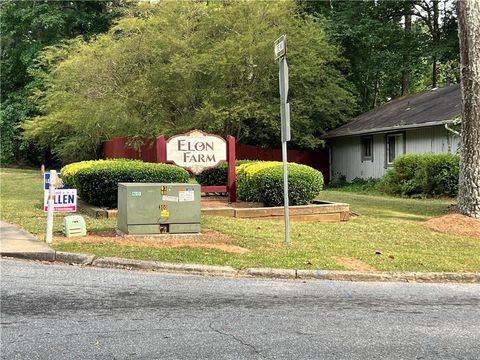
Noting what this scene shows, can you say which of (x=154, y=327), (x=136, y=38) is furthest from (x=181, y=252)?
(x=136, y=38)

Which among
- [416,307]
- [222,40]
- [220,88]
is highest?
[222,40]

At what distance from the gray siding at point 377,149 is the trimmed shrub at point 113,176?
11560mm

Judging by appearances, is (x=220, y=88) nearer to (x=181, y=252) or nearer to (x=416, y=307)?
(x=181, y=252)

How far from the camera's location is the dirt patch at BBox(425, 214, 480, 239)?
10.8 m

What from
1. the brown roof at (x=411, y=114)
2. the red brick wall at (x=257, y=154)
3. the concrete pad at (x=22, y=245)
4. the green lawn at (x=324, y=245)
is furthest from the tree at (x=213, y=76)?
the concrete pad at (x=22, y=245)

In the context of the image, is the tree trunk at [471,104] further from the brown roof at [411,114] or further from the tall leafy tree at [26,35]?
the tall leafy tree at [26,35]

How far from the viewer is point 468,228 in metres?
11.0

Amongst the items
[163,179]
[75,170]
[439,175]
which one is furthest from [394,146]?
[75,170]

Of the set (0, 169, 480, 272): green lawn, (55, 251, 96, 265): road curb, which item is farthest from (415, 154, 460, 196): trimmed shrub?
(55, 251, 96, 265): road curb

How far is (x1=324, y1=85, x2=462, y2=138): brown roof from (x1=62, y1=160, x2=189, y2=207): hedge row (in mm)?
10857

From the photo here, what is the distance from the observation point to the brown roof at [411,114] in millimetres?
20484

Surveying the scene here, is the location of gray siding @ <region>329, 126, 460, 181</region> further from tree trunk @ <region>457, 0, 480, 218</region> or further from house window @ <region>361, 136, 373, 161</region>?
tree trunk @ <region>457, 0, 480, 218</region>

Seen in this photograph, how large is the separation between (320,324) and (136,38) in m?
21.6

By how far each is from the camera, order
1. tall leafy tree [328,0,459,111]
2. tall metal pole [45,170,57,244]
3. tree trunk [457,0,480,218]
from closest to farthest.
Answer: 1. tall metal pole [45,170,57,244]
2. tree trunk [457,0,480,218]
3. tall leafy tree [328,0,459,111]
